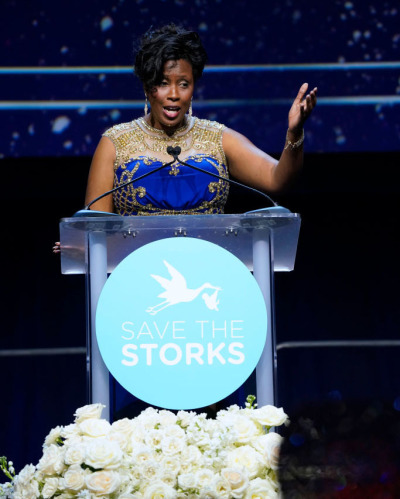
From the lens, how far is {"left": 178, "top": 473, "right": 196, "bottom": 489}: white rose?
4.11 feet

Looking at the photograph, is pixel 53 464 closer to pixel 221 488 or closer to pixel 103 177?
pixel 221 488

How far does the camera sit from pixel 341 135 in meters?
3.63

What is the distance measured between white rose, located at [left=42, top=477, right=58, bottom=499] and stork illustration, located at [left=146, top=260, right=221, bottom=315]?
33cm

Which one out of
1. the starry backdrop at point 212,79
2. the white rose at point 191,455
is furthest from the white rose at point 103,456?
the starry backdrop at point 212,79

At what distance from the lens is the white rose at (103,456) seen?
4.23 feet

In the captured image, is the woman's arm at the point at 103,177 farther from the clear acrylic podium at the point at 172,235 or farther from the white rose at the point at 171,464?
the white rose at the point at 171,464

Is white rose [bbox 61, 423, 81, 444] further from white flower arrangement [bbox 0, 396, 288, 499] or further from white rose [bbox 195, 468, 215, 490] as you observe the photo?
white rose [bbox 195, 468, 215, 490]

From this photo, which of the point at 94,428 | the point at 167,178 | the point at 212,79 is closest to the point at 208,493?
the point at 94,428

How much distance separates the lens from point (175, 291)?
1.50 metres

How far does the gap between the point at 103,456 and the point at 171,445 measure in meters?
0.11

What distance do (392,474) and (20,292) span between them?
3.52 metres

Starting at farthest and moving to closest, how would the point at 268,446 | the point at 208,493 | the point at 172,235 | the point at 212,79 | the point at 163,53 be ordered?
the point at 212,79, the point at 163,53, the point at 172,235, the point at 268,446, the point at 208,493

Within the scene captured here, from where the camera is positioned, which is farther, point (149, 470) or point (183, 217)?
point (183, 217)

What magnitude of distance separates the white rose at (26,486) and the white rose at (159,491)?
20 centimetres
